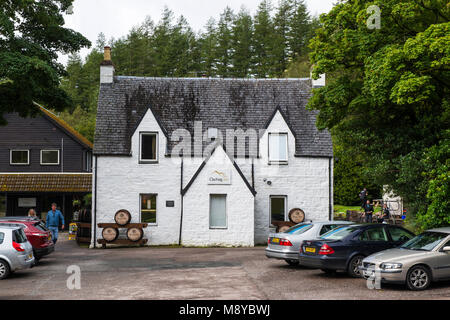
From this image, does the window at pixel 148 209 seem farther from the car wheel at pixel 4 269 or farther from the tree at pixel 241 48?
the tree at pixel 241 48

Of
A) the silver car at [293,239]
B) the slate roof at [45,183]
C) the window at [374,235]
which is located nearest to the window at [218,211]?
the silver car at [293,239]

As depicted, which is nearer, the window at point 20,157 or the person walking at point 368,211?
the person walking at point 368,211

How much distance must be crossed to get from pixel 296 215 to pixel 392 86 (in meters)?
11.2

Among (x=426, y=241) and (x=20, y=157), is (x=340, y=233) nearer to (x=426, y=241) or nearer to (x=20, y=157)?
(x=426, y=241)

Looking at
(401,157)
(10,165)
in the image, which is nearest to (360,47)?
(401,157)

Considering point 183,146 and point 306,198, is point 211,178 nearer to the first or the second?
point 183,146

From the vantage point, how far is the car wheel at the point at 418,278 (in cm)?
1266

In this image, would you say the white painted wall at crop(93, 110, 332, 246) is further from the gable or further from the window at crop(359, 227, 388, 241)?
the window at crop(359, 227, 388, 241)

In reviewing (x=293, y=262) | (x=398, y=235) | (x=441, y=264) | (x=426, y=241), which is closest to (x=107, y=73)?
(x=293, y=262)

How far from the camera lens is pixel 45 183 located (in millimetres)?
37844

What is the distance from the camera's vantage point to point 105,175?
89.6ft

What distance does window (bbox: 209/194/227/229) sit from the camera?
2680cm

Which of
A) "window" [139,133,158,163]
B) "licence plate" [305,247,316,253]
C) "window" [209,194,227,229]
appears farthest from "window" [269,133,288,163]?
"licence plate" [305,247,316,253]

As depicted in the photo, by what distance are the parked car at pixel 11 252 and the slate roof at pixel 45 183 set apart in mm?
22484
